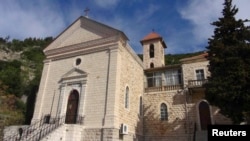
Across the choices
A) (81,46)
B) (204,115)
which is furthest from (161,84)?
(81,46)

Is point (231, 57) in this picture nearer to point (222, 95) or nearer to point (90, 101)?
point (222, 95)

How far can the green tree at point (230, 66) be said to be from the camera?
12016 mm

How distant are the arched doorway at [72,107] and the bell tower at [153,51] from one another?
13491 millimetres

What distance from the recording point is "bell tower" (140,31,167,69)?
28344 mm

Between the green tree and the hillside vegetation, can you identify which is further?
the hillside vegetation

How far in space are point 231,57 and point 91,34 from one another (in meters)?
10.7

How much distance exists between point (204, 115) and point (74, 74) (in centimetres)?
1096

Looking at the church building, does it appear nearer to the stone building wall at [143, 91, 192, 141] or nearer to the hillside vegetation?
the stone building wall at [143, 91, 192, 141]

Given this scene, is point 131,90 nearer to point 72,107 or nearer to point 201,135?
point 72,107

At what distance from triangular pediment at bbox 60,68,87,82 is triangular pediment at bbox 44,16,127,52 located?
103 inches

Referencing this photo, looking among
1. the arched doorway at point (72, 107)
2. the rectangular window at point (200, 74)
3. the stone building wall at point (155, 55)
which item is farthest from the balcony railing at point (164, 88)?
the stone building wall at point (155, 55)

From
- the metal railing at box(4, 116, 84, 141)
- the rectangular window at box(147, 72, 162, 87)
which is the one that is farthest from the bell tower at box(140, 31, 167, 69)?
the metal railing at box(4, 116, 84, 141)

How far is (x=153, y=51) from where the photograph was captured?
2923 cm

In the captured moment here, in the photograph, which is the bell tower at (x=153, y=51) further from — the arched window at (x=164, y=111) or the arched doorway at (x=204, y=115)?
the arched doorway at (x=204, y=115)
